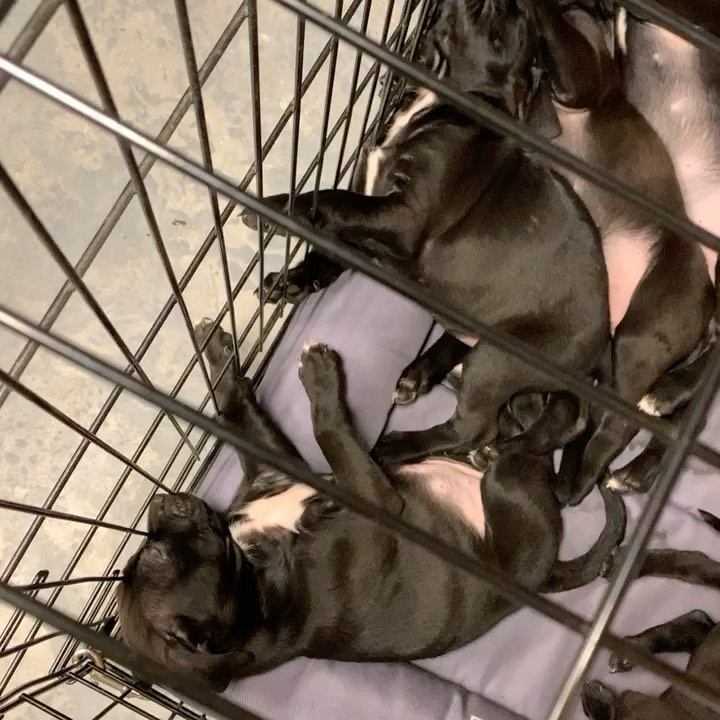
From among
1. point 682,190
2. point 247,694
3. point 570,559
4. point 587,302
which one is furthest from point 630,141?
point 247,694

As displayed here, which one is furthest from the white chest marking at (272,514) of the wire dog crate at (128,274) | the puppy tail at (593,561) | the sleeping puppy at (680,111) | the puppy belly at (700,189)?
the puppy belly at (700,189)

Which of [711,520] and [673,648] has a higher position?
[711,520]

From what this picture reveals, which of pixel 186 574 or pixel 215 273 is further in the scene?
pixel 215 273

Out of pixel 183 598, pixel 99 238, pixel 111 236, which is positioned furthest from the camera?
pixel 111 236

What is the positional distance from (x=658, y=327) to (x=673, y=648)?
1.65ft

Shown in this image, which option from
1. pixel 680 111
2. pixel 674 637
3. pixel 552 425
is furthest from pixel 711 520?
pixel 680 111

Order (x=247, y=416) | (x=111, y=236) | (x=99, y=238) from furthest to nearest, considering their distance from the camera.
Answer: (x=111, y=236)
(x=247, y=416)
(x=99, y=238)

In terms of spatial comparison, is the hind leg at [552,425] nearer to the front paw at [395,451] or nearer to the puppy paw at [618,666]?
the front paw at [395,451]

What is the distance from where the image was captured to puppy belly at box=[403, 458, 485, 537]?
1337 mm

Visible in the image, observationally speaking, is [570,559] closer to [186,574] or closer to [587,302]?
[587,302]

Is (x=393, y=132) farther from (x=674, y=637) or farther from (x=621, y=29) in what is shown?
(x=674, y=637)

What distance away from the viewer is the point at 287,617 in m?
1.23

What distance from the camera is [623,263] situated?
1.38m

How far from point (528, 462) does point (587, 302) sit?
264 millimetres
